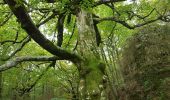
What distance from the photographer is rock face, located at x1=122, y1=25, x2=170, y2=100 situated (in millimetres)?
12367

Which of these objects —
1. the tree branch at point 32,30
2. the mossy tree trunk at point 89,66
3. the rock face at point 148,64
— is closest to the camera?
the tree branch at point 32,30

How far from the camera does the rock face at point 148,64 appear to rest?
1237 centimetres

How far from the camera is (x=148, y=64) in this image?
13.4m

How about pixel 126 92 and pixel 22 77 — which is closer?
pixel 126 92

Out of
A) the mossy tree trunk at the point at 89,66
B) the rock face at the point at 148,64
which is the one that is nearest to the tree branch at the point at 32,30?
the mossy tree trunk at the point at 89,66

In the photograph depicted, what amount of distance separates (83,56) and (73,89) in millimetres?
22782

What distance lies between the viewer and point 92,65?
23.4ft

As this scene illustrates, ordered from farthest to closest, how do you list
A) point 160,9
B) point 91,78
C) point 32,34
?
point 160,9 < point 91,78 < point 32,34

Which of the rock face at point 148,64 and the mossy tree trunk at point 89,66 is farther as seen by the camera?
the rock face at point 148,64

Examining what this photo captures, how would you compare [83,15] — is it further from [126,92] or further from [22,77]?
[22,77]

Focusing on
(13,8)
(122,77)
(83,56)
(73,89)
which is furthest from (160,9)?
(73,89)

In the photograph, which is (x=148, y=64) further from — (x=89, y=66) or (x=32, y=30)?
(x=32, y=30)

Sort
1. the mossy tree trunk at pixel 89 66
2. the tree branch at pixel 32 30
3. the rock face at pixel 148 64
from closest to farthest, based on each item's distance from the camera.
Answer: the tree branch at pixel 32 30 → the mossy tree trunk at pixel 89 66 → the rock face at pixel 148 64

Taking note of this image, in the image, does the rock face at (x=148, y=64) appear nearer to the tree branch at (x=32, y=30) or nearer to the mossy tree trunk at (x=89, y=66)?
the mossy tree trunk at (x=89, y=66)
